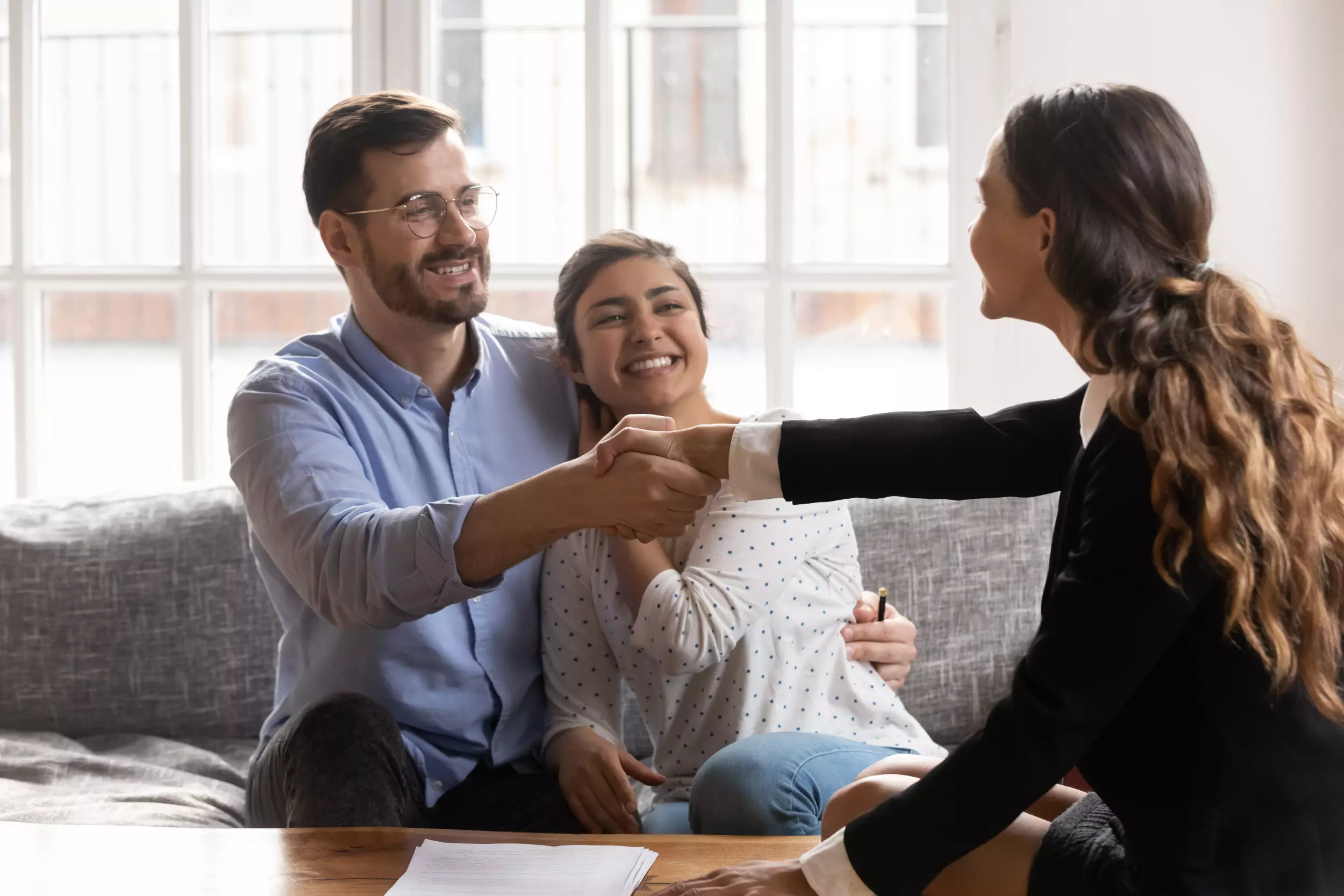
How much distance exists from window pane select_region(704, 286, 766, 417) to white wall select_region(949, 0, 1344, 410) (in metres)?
0.54

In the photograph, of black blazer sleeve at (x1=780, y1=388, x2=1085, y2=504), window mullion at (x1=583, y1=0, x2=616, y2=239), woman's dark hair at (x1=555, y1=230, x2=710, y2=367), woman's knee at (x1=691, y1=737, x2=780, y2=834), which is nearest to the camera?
black blazer sleeve at (x1=780, y1=388, x2=1085, y2=504)

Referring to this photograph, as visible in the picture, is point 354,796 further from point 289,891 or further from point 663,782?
point 663,782

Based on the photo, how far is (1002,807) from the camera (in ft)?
3.29

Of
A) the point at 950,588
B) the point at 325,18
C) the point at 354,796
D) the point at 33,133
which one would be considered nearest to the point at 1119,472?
the point at 354,796

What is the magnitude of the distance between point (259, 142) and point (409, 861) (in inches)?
75.8

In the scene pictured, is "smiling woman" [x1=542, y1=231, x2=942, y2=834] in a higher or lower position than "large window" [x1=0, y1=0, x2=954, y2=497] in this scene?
lower

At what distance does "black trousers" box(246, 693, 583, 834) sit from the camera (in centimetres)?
148

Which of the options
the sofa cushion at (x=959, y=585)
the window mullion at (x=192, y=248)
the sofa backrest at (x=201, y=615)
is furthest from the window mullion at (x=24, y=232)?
the sofa cushion at (x=959, y=585)

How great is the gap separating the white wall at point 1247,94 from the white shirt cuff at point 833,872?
167cm

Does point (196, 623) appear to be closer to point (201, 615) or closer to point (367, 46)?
point (201, 615)

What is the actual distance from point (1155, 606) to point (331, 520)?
3.22 ft

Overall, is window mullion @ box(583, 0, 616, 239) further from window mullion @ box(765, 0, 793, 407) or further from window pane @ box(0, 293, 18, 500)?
window pane @ box(0, 293, 18, 500)

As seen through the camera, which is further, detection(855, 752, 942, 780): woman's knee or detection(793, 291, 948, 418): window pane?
detection(793, 291, 948, 418): window pane

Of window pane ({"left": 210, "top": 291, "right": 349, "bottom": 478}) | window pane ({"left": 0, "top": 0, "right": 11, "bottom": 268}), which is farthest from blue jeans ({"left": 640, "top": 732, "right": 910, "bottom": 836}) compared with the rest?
window pane ({"left": 0, "top": 0, "right": 11, "bottom": 268})
